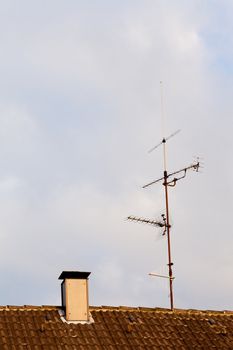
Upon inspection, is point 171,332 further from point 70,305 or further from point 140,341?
point 70,305

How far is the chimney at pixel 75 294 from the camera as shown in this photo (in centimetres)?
3006

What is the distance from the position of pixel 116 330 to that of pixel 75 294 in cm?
177

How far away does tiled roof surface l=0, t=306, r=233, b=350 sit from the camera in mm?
28328

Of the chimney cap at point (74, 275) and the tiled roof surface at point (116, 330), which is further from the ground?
the chimney cap at point (74, 275)

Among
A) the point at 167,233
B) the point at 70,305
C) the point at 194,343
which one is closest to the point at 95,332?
the point at 70,305

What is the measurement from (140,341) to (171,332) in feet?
5.24

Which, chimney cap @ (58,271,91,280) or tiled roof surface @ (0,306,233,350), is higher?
chimney cap @ (58,271,91,280)

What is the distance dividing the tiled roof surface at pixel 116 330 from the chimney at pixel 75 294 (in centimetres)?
38

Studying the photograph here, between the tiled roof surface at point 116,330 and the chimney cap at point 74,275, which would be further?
the chimney cap at point 74,275

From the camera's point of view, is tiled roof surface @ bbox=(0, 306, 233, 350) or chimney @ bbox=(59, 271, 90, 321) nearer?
tiled roof surface @ bbox=(0, 306, 233, 350)

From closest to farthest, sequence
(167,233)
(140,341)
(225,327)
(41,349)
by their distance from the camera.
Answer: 1. (41,349)
2. (140,341)
3. (225,327)
4. (167,233)

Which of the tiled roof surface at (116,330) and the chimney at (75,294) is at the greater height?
the chimney at (75,294)

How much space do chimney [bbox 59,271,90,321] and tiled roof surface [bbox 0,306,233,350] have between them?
38cm

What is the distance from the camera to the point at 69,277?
99.5 feet
